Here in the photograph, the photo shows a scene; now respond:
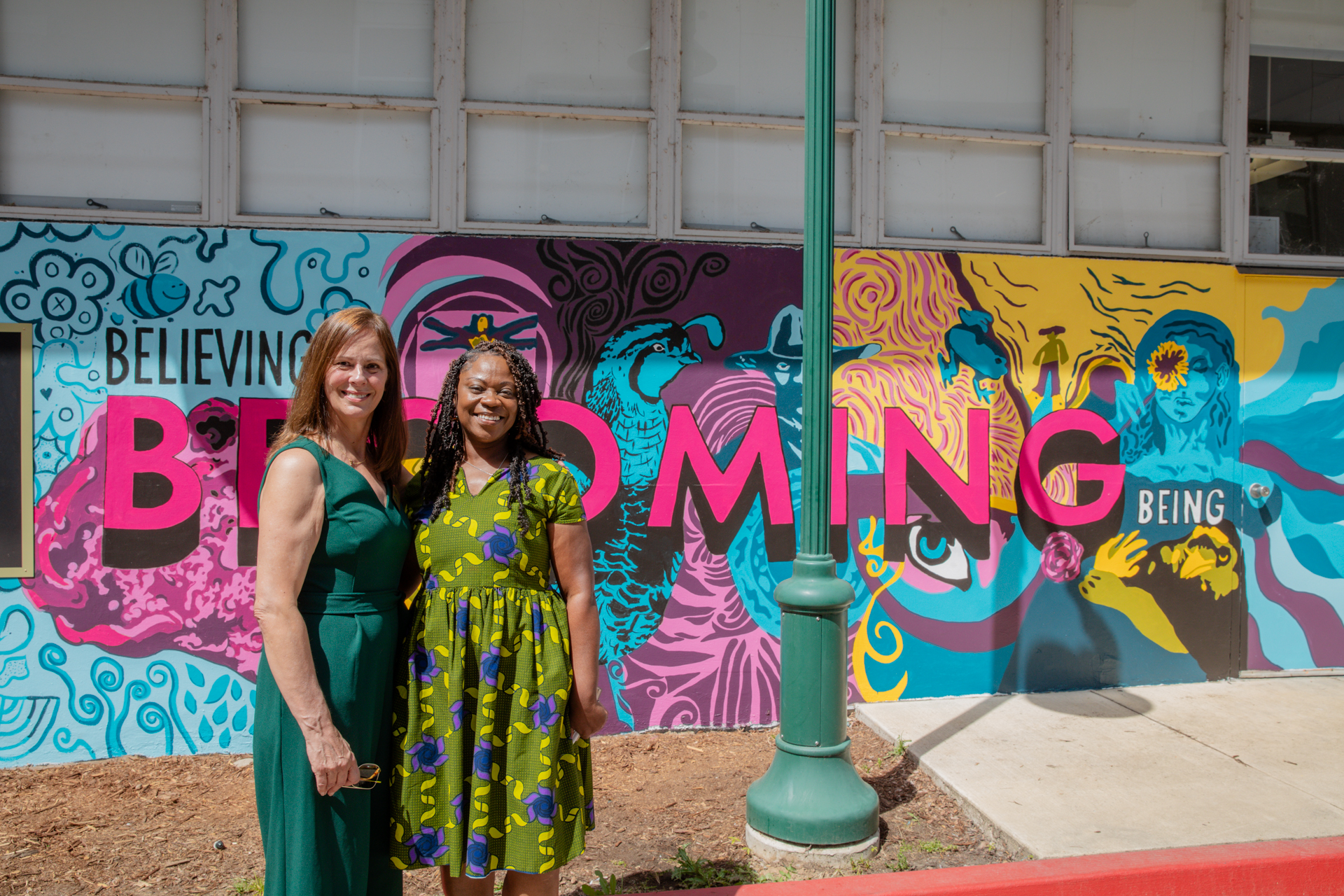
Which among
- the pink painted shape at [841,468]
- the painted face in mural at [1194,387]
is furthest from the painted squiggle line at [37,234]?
the painted face in mural at [1194,387]

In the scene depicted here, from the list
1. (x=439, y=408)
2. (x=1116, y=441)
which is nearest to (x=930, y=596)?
(x=1116, y=441)

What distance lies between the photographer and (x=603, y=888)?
3203 mm

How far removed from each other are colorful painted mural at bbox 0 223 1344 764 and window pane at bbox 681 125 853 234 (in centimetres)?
30

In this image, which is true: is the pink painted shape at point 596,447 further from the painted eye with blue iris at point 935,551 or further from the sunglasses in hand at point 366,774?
the sunglasses in hand at point 366,774

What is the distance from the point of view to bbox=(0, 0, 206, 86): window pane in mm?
4586

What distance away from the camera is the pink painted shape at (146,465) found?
14.6 feet

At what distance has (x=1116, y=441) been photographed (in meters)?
5.31

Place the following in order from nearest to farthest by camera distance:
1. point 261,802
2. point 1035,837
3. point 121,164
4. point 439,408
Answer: point 261,802, point 439,408, point 1035,837, point 121,164

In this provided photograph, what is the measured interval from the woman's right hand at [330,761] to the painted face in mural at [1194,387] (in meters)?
5.05

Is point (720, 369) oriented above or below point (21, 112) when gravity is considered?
below

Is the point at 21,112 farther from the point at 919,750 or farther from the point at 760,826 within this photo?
the point at 919,750

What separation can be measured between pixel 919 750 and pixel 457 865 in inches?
109

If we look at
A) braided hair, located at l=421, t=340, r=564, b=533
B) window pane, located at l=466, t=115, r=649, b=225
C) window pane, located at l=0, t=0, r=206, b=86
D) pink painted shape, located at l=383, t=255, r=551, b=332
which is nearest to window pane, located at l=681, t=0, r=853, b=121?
window pane, located at l=466, t=115, r=649, b=225

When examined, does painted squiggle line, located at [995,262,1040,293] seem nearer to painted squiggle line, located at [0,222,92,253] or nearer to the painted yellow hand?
the painted yellow hand
